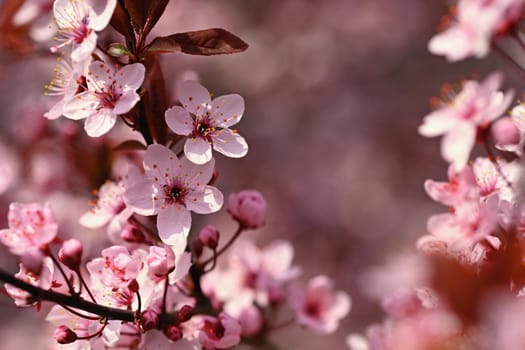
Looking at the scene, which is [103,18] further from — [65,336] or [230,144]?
[65,336]

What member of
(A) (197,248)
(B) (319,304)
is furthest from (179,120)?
(B) (319,304)

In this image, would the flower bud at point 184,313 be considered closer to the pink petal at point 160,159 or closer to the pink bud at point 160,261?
the pink bud at point 160,261

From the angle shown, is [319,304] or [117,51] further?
[319,304]

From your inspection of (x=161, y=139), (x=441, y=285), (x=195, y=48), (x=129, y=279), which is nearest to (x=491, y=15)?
(x=441, y=285)

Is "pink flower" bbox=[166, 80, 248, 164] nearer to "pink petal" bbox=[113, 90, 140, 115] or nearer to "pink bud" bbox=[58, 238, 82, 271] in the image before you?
"pink petal" bbox=[113, 90, 140, 115]

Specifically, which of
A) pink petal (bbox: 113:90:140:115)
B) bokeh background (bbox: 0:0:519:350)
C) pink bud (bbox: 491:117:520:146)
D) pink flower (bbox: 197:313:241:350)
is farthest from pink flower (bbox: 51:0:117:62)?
bokeh background (bbox: 0:0:519:350)

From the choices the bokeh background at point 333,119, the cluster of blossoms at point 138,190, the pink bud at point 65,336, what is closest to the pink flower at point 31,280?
the cluster of blossoms at point 138,190

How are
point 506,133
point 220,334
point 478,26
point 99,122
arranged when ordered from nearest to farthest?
point 478,26, point 506,133, point 99,122, point 220,334
